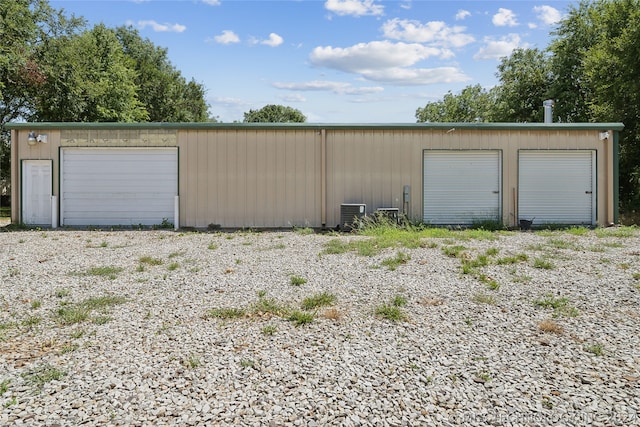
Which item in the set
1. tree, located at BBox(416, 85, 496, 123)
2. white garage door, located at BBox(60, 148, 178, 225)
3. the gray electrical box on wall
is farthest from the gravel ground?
tree, located at BBox(416, 85, 496, 123)

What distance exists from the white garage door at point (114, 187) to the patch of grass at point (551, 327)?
35.1ft

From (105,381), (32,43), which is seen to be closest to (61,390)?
(105,381)

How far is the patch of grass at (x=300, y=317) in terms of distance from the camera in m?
4.39

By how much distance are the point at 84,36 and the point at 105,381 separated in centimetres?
2868

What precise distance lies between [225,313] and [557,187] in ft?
37.4

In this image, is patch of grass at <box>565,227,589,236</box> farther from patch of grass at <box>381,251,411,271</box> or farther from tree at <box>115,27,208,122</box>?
tree at <box>115,27,208,122</box>

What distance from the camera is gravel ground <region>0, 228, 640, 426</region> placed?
286 cm

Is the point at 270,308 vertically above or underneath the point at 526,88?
underneath

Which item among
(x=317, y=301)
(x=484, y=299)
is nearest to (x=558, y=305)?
(x=484, y=299)

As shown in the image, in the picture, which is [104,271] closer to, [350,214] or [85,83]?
[350,214]

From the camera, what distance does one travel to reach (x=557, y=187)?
13.2 m

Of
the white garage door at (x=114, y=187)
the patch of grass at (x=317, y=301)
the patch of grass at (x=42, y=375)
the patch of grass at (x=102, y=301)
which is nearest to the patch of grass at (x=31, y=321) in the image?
the patch of grass at (x=102, y=301)

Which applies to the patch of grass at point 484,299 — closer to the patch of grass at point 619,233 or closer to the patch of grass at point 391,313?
the patch of grass at point 391,313

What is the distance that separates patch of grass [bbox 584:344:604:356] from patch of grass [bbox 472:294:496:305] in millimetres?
1274
